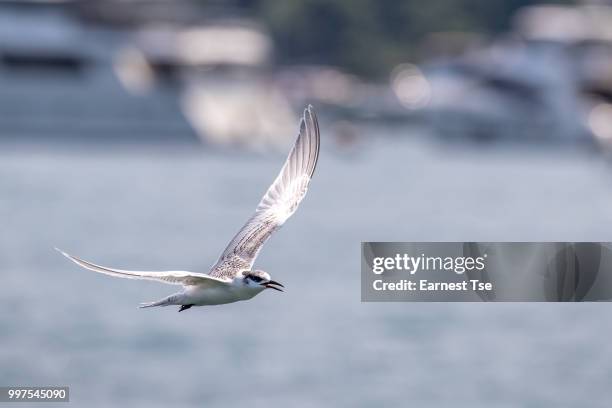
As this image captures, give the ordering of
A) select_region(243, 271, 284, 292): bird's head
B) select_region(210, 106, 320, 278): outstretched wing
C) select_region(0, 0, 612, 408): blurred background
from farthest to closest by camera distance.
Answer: select_region(0, 0, 612, 408): blurred background → select_region(210, 106, 320, 278): outstretched wing → select_region(243, 271, 284, 292): bird's head

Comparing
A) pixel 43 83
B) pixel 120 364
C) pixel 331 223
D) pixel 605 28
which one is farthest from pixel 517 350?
pixel 605 28

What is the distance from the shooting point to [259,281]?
8172 millimetres

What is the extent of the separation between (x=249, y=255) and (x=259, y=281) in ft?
1.96

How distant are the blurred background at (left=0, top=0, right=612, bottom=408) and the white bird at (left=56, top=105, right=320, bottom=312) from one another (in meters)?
9.16

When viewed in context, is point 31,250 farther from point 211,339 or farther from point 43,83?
point 43,83

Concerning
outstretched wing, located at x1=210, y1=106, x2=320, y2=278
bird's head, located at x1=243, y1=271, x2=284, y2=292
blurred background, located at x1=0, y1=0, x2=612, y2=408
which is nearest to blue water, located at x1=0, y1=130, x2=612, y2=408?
blurred background, located at x1=0, y1=0, x2=612, y2=408

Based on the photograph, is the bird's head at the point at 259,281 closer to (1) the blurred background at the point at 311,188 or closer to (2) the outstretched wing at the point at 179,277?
(2) the outstretched wing at the point at 179,277

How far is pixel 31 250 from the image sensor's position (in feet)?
135

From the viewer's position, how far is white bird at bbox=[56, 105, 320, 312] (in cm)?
800

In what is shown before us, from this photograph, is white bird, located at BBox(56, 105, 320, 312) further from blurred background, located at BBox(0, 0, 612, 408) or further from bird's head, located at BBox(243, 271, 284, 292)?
blurred background, located at BBox(0, 0, 612, 408)

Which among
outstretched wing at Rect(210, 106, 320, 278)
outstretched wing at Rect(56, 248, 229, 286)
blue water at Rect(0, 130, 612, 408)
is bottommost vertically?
outstretched wing at Rect(56, 248, 229, 286)

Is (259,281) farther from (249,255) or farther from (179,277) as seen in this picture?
(249,255)

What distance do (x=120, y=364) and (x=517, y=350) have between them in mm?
6479

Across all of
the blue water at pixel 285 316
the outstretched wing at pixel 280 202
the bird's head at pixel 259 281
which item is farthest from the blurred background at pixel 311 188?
the bird's head at pixel 259 281
